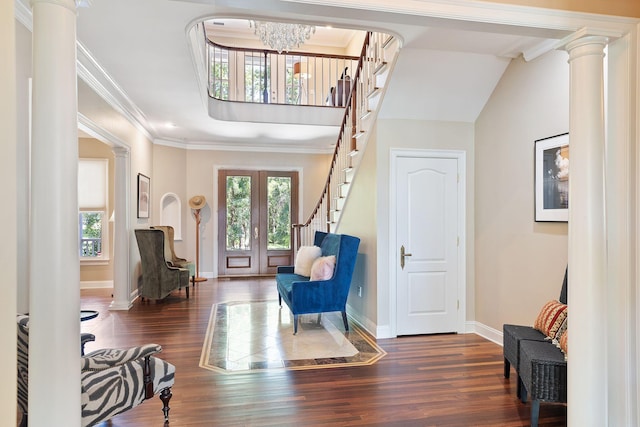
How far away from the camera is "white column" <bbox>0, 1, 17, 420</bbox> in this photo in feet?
4.14

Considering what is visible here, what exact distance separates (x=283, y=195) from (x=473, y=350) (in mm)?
5660

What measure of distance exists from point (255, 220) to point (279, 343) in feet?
15.7

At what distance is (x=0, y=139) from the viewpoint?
1259 millimetres

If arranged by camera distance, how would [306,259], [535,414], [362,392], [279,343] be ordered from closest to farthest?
[535,414]
[362,392]
[279,343]
[306,259]

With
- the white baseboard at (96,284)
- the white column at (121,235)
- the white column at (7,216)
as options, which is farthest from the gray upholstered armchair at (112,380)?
the white baseboard at (96,284)

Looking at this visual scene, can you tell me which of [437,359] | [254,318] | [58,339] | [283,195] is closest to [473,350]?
[437,359]

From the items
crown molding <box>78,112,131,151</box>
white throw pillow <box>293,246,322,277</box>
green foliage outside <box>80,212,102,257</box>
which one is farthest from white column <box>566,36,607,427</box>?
green foliage outside <box>80,212,102,257</box>

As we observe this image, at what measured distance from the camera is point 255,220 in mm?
8570

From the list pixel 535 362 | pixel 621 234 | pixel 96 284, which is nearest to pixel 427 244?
pixel 535 362

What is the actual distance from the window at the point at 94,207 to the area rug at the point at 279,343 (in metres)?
3.25

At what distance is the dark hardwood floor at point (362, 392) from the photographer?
256 cm

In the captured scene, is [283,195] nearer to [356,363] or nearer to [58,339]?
[356,363]

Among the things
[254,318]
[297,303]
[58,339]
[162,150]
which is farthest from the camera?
[162,150]

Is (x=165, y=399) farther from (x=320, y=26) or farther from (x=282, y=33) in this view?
(x=282, y=33)
